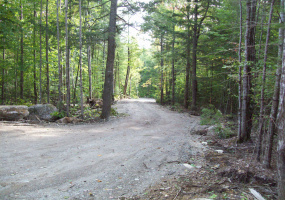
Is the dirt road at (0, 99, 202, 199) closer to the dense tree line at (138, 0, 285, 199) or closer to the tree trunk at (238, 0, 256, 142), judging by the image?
the tree trunk at (238, 0, 256, 142)

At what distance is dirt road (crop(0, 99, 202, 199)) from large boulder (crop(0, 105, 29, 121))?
12.8 ft

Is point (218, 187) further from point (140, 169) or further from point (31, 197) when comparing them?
point (31, 197)

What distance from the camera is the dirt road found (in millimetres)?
3551

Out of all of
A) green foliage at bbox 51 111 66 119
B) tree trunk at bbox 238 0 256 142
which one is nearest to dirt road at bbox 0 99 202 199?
tree trunk at bbox 238 0 256 142

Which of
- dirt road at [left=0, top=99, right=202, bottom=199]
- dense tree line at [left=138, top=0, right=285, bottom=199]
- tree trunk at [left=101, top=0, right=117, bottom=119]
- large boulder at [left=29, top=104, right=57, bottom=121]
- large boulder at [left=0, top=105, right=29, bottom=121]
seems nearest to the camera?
dirt road at [left=0, top=99, right=202, bottom=199]

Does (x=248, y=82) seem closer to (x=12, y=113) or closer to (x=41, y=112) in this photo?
(x=41, y=112)

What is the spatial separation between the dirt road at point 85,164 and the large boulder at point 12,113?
390cm

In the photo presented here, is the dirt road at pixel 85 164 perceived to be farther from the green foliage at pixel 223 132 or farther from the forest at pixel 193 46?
the forest at pixel 193 46

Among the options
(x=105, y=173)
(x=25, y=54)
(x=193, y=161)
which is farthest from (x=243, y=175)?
(x=25, y=54)

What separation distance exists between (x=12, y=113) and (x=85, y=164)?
906 cm

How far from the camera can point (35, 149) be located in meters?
5.86

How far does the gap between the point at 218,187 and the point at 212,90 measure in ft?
54.8

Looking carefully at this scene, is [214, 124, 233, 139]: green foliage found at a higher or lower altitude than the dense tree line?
lower

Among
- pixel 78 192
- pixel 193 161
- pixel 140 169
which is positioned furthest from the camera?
pixel 193 161
